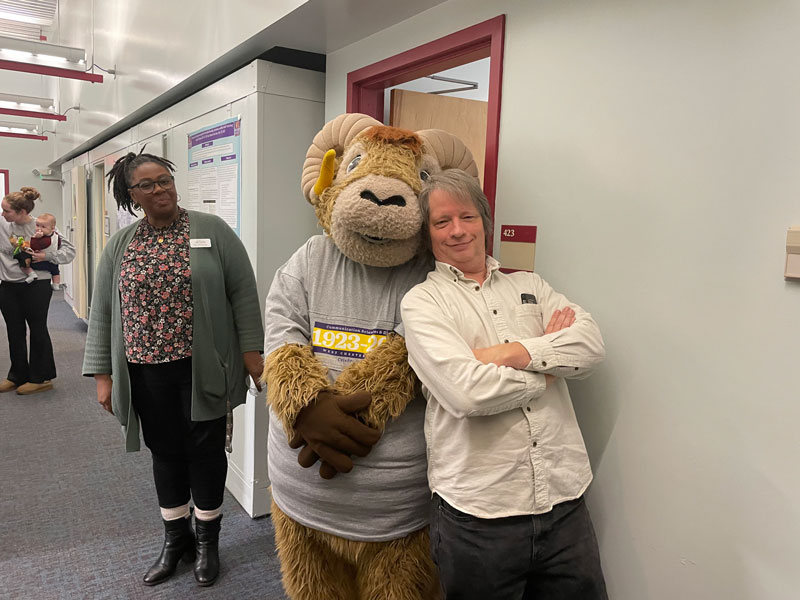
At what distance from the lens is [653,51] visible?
1.26 metres

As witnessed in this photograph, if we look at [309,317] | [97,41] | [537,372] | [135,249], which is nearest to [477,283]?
[537,372]

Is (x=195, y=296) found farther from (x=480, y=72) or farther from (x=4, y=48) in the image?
(x=4, y=48)

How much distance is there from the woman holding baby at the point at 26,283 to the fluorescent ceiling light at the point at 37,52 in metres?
0.90

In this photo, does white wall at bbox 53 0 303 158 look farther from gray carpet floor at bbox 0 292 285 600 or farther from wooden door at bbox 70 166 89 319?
gray carpet floor at bbox 0 292 285 600

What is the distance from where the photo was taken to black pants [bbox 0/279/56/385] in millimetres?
4113

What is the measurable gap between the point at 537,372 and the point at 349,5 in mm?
1359

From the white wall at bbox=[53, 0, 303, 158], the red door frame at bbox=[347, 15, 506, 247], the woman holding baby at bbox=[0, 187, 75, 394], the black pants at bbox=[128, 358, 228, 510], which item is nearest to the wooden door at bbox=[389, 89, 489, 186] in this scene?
the red door frame at bbox=[347, 15, 506, 247]

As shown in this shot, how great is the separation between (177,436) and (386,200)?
4.26ft

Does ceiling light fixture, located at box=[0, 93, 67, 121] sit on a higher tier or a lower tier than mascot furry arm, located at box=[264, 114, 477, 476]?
Result: higher

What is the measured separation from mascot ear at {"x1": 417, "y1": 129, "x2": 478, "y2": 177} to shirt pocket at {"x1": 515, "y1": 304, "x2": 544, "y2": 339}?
48 cm

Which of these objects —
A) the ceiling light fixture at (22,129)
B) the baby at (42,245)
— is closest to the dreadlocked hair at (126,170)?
the baby at (42,245)

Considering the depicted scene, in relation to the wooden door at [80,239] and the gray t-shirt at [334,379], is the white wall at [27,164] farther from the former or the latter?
the gray t-shirt at [334,379]

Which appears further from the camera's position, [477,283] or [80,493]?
[80,493]

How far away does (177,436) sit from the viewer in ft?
6.84
